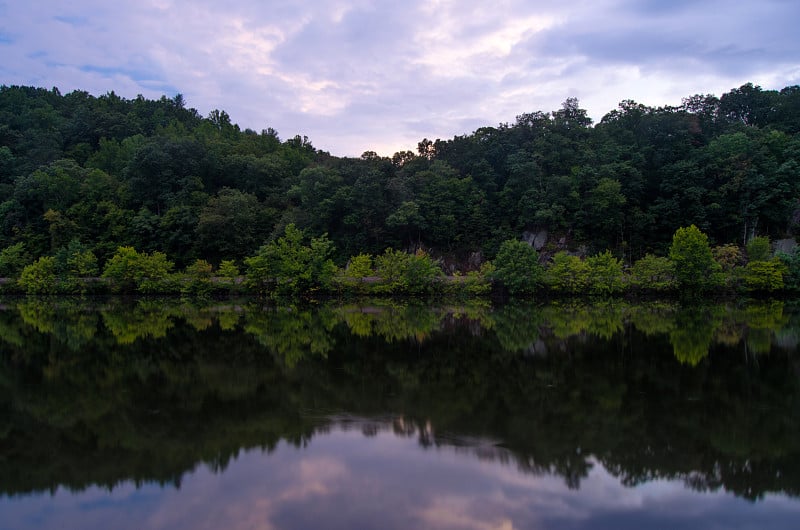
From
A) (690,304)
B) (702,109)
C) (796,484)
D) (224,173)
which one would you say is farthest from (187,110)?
(796,484)

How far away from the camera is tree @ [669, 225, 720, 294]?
33.1 metres

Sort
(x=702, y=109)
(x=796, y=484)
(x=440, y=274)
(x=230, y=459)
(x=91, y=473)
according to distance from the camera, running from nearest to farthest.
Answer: (x=796, y=484) < (x=91, y=473) < (x=230, y=459) < (x=440, y=274) < (x=702, y=109)

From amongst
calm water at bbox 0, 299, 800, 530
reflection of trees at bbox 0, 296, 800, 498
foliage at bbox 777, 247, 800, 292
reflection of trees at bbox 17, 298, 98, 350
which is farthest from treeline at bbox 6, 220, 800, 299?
calm water at bbox 0, 299, 800, 530

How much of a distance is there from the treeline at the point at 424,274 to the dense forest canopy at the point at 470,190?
13.0 feet

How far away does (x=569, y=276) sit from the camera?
35.1m

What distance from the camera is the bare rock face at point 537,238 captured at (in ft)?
137

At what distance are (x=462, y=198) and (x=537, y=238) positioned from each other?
21.3 feet

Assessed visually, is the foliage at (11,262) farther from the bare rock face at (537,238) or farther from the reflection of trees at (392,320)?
the bare rock face at (537,238)

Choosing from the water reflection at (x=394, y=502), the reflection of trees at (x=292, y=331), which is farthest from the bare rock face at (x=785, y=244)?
the water reflection at (x=394, y=502)

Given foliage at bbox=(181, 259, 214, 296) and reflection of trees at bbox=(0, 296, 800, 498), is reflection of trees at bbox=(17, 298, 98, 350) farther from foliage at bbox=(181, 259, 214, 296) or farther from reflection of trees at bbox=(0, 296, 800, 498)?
foliage at bbox=(181, 259, 214, 296)

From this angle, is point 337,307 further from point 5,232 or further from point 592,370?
point 5,232

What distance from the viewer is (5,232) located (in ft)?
159

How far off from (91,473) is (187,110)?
8466 centimetres

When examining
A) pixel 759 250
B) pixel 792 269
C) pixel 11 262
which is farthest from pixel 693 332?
pixel 11 262
